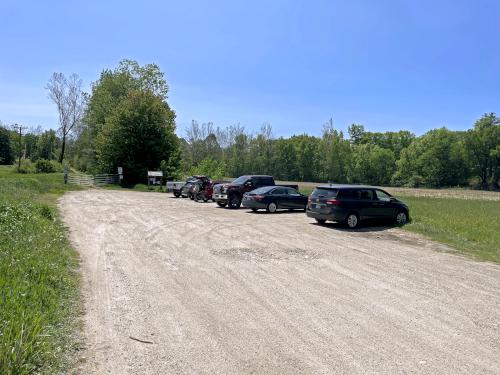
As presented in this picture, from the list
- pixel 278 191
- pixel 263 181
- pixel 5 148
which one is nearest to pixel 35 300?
pixel 278 191

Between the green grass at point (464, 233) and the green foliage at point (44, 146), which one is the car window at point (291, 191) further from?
the green foliage at point (44, 146)

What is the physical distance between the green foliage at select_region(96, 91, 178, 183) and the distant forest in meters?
0.12

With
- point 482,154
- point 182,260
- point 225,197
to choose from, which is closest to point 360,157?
point 482,154

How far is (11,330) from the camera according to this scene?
4508 mm

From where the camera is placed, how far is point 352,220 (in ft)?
58.6

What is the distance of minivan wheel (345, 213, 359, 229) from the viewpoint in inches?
700

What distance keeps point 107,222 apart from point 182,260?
8.26 meters

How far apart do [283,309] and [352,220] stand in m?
11.8

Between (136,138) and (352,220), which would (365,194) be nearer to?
(352,220)

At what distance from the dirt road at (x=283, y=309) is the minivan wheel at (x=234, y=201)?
43.5 ft

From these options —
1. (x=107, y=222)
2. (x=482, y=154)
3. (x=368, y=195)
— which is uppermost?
(x=482, y=154)

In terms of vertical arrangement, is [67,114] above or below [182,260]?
above

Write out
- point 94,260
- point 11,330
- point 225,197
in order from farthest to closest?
1. point 225,197
2. point 94,260
3. point 11,330

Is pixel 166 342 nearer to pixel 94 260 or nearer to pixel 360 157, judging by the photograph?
pixel 94 260
